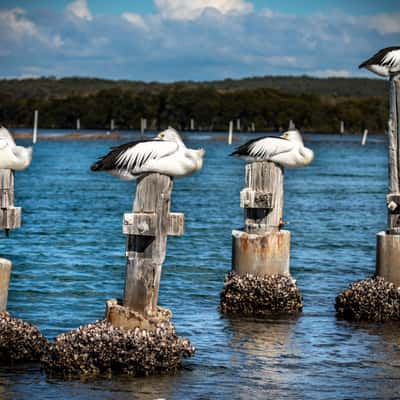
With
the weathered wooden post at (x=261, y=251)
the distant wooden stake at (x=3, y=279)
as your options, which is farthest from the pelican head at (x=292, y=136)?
the distant wooden stake at (x=3, y=279)

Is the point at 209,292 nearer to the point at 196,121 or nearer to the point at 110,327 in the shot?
the point at 110,327

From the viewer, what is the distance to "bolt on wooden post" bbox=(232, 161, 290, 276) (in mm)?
14391

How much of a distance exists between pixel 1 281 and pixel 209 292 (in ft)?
21.4

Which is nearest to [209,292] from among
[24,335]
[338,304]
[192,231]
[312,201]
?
[338,304]

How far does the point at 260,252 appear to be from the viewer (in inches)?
567

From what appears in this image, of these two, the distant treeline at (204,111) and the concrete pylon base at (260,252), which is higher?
the distant treeline at (204,111)

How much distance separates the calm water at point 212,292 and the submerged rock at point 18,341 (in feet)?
0.55

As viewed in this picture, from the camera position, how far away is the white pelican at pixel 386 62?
1436cm

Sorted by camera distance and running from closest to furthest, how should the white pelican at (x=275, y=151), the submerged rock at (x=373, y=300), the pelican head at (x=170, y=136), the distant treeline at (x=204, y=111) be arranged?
the pelican head at (x=170, y=136) < the submerged rock at (x=373, y=300) < the white pelican at (x=275, y=151) < the distant treeline at (x=204, y=111)

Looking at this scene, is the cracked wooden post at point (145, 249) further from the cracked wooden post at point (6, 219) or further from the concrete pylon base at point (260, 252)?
the concrete pylon base at point (260, 252)

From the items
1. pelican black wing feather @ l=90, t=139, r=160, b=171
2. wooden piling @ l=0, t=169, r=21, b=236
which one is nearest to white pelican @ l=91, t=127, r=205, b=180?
pelican black wing feather @ l=90, t=139, r=160, b=171

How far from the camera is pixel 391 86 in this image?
47.6 feet

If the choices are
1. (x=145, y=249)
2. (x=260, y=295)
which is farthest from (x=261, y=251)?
(x=145, y=249)

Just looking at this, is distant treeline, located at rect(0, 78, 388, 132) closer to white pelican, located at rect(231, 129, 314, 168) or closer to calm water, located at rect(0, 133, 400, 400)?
calm water, located at rect(0, 133, 400, 400)
